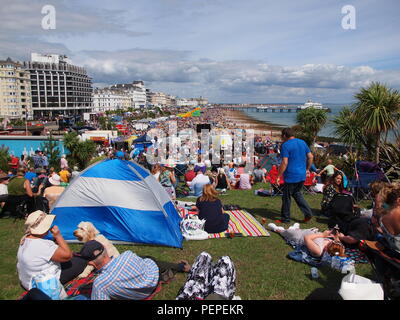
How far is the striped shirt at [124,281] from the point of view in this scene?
3.13m

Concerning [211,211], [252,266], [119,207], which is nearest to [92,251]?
[119,207]

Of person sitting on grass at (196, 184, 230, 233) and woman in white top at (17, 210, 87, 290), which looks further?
person sitting on grass at (196, 184, 230, 233)

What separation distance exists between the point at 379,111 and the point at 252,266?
7.12 m

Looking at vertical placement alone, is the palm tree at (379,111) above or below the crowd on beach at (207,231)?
above

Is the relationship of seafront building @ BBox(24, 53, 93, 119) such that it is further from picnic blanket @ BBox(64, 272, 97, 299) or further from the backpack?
the backpack

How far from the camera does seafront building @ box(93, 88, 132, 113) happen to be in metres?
128

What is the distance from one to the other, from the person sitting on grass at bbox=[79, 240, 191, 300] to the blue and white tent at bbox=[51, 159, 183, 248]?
4.84 feet

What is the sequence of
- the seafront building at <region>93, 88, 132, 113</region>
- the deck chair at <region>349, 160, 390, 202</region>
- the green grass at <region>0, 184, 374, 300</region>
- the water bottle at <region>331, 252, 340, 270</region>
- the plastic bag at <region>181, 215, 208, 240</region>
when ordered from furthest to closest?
the seafront building at <region>93, 88, 132, 113</region>, the deck chair at <region>349, 160, 390, 202</region>, the plastic bag at <region>181, 215, 208, 240</region>, the water bottle at <region>331, 252, 340, 270</region>, the green grass at <region>0, 184, 374, 300</region>

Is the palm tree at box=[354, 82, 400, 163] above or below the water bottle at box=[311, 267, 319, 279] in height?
above

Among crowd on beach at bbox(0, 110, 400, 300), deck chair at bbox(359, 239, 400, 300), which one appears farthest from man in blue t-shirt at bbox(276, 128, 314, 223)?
deck chair at bbox(359, 239, 400, 300)

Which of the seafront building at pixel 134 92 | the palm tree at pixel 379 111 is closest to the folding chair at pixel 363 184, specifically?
the palm tree at pixel 379 111

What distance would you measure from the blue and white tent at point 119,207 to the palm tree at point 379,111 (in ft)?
22.8

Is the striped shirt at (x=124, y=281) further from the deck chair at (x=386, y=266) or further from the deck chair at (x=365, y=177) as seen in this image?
the deck chair at (x=365, y=177)

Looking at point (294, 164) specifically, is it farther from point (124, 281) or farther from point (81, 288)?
point (81, 288)
